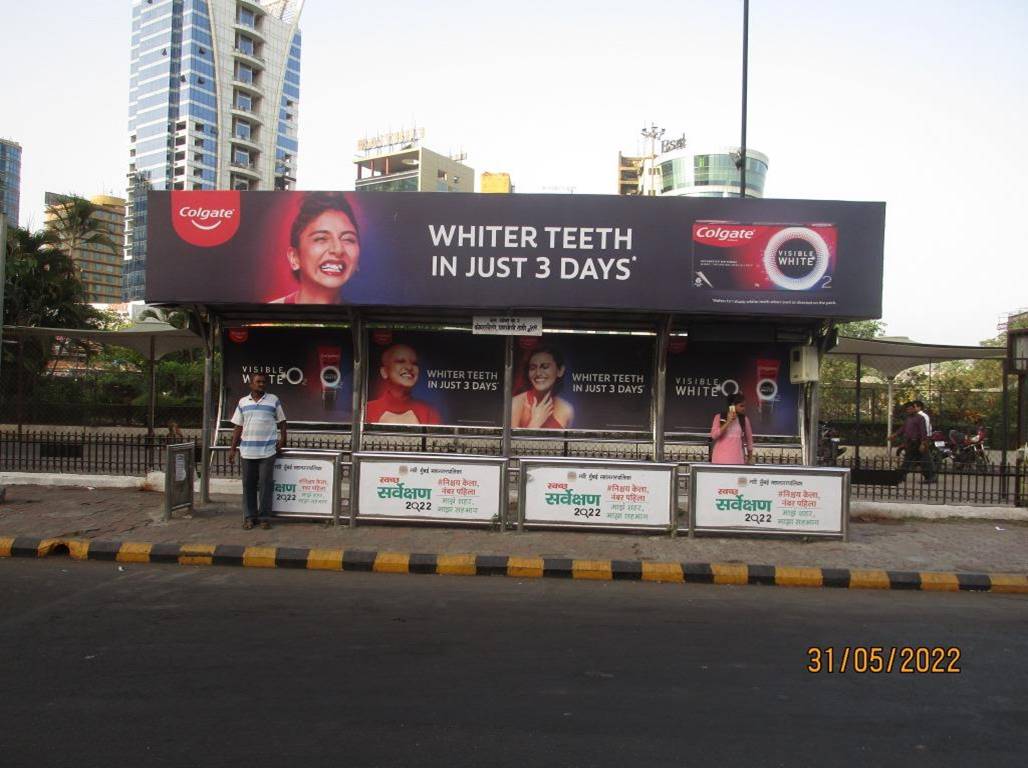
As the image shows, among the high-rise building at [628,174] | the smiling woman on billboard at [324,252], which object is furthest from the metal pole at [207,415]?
the high-rise building at [628,174]

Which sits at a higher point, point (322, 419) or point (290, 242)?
point (290, 242)

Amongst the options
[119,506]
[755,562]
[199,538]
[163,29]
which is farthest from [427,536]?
[163,29]

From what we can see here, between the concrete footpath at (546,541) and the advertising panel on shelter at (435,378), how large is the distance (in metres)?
2.20

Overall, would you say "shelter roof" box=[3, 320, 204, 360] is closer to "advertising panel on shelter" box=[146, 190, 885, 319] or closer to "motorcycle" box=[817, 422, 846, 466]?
"advertising panel on shelter" box=[146, 190, 885, 319]

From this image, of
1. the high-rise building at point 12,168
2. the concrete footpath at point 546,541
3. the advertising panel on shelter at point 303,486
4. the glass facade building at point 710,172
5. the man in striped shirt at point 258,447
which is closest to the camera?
the concrete footpath at point 546,541

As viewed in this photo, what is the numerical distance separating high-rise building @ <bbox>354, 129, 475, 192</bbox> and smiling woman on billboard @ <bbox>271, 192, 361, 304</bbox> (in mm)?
107898

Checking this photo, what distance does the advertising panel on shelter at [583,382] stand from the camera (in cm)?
1127

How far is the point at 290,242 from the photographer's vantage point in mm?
10055

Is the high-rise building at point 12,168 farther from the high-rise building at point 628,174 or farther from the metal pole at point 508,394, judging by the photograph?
the metal pole at point 508,394

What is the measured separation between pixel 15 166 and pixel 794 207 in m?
168

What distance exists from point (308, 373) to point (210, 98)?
10877cm

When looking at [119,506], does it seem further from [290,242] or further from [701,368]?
[701,368]

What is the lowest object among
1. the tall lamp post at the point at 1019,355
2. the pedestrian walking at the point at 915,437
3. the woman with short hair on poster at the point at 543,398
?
the pedestrian walking at the point at 915,437

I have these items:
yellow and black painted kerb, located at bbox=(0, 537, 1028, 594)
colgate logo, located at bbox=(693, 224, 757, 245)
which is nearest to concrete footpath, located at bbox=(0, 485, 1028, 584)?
yellow and black painted kerb, located at bbox=(0, 537, 1028, 594)
